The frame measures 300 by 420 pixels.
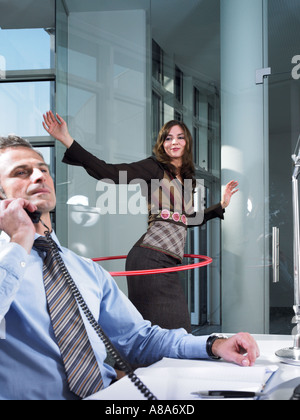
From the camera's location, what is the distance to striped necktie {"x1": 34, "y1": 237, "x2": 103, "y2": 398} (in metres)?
1.12

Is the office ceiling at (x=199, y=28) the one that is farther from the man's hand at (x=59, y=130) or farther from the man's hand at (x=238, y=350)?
the man's hand at (x=238, y=350)

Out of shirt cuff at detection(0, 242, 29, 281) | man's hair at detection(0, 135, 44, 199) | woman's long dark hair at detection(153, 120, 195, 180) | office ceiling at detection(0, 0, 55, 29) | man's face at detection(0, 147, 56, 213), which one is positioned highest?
office ceiling at detection(0, 0, 55, 29)

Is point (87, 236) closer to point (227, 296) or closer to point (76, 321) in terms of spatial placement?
point (227, 296)

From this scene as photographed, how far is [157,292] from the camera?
2762mm

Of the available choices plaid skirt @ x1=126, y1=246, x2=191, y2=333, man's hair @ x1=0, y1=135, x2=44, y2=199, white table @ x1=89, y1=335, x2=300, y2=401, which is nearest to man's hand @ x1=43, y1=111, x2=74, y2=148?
plaid skirt @ x1=126, y1=246, x2=191, y2=333

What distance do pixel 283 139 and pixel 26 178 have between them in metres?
2.88

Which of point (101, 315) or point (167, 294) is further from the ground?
point (101, 315)

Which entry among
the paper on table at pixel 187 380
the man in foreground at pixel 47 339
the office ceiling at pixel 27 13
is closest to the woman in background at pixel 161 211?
the man in foreground at pixel 47 339

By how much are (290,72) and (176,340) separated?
3251mm

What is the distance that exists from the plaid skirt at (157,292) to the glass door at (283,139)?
1349 mm

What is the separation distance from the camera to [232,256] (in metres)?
4.00

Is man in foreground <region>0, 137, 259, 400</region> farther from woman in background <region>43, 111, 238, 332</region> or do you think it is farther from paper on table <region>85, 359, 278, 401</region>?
woman in background <region>43, 111, 238, 332</region>

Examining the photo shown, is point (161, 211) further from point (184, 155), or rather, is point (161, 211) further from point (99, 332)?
point (99, 332)
